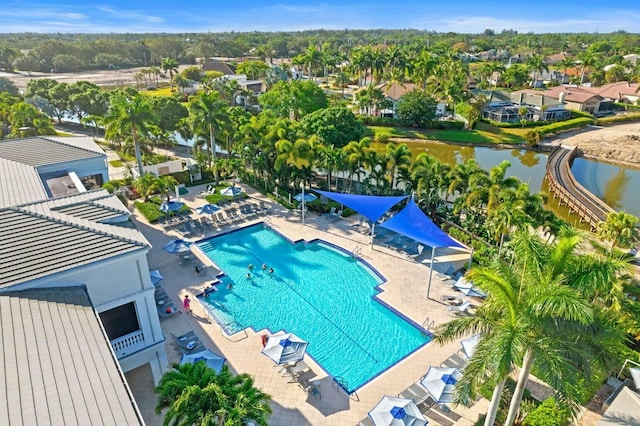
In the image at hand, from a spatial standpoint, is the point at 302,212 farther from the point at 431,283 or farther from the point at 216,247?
the point at 431,283

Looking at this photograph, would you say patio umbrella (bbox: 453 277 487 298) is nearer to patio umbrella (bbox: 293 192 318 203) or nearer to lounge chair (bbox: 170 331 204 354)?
lounge chair (bbox: 170 331 204 354)

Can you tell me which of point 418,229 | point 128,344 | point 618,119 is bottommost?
point 618,119

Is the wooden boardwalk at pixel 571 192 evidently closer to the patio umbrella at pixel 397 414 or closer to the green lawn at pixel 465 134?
the green lawn at pixel 465 134

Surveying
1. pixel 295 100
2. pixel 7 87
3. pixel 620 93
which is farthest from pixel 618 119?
pixel 7 87

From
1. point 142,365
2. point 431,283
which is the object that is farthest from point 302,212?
point 142,365

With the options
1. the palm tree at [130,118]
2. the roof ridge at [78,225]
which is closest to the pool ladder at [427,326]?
the roof ridge at [78,225]

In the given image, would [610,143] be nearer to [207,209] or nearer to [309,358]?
[207,209]
